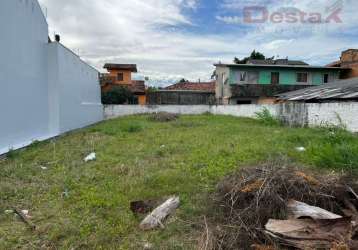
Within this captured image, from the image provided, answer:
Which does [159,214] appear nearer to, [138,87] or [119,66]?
[138,87]

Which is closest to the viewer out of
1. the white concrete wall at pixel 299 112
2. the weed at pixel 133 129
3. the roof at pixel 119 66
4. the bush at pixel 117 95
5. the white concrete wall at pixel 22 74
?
the white concrete wall at pixel 22 74

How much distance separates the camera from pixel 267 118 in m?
12.9

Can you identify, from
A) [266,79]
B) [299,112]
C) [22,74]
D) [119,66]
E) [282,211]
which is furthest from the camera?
[119,66]

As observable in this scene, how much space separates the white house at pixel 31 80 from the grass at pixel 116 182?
71cm

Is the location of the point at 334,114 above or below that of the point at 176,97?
below

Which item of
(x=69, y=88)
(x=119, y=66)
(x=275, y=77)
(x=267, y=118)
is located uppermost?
(x=119, y=66)

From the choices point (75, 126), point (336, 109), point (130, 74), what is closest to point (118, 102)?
point (130, 74)

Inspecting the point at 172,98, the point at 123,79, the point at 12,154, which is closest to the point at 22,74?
the point at 12,154

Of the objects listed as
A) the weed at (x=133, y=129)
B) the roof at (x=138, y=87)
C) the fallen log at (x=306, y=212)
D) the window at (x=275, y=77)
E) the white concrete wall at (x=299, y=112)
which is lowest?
the weed at (x=133, y=129)

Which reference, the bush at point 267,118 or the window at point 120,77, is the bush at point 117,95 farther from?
the bush at point 267,118

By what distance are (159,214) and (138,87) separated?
2101cm

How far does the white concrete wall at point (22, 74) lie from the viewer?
19.5ft

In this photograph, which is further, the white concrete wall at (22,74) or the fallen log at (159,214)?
the white concrete wall at (22,74)

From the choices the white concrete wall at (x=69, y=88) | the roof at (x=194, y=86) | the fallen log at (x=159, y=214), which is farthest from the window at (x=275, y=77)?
the fallen log at (x=159, y=214)
